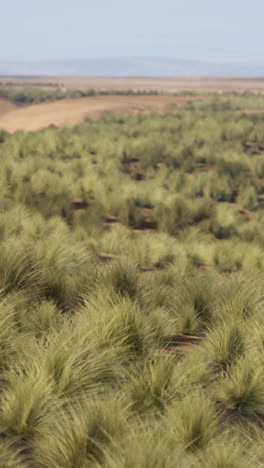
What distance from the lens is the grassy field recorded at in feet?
10.5

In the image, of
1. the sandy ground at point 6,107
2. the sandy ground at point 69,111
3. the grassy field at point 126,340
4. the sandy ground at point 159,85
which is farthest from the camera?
the sandy ground at point 159,85

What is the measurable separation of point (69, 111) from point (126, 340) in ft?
116

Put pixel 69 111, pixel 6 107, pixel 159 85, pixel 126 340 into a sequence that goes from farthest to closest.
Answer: pixel 159 85
pixel 6 107
pixel 69 111
pixel 126 340

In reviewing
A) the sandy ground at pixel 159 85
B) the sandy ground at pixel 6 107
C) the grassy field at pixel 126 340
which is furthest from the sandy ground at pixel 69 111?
the sandy ground at pixel 159 85

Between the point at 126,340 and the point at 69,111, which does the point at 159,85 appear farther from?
the point at 126,340

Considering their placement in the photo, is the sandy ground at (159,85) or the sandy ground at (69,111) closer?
the sandy ground at (69,111)

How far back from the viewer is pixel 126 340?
16.0 ft

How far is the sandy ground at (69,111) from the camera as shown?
36.1 meters

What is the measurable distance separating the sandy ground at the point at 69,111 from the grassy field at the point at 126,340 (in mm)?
21290

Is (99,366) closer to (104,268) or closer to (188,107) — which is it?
(104,268)

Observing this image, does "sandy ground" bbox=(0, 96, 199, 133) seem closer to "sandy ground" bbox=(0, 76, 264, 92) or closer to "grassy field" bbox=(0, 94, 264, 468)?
"grassy field" bbox=(0, 94, 264, 468)

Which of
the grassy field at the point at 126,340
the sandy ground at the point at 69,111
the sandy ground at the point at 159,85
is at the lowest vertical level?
the sandy ground at the point at 159,85

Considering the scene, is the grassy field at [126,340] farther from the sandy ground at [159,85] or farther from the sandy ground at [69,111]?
the sandy ground at [159,85]

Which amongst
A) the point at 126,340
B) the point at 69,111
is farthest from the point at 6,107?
the point at 126,340
